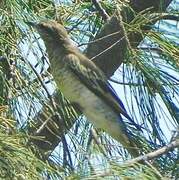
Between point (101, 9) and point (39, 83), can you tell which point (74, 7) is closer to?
point (101, 9)

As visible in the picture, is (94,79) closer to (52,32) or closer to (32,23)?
(52,32)

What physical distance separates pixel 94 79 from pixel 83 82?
63mm

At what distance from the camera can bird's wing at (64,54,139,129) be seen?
2434 millimetres

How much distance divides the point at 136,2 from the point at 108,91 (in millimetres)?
320

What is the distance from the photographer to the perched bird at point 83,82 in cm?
238

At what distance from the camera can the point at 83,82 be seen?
2.49 meters

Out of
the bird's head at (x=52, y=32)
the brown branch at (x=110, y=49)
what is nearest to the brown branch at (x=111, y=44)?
the brown branch at (x=110, y=49)

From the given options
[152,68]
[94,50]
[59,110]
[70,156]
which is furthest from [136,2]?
[70,156]

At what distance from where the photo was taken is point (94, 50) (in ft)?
8.13

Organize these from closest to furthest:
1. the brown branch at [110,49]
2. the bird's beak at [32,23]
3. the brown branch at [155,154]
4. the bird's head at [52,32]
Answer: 1. the brown branch at [155,154]
2. the bird's beak at [32,23]
3. the brown branch at [110,49]
4. the bird's head at [52,32]

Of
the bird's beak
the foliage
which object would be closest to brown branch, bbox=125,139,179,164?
the foliage

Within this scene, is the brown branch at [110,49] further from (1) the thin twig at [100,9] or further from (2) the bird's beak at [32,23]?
(2) the bird's beak at [32,23]

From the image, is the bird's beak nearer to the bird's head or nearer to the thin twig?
the bird's head

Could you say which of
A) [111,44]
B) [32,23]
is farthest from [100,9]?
[32,23]
